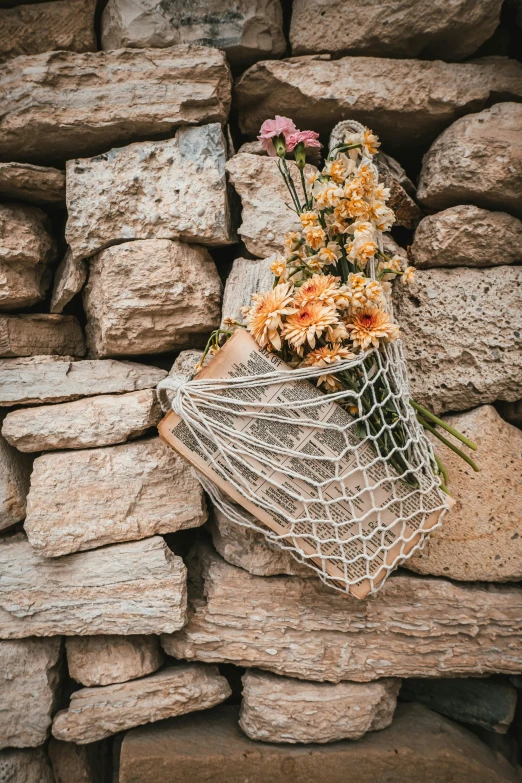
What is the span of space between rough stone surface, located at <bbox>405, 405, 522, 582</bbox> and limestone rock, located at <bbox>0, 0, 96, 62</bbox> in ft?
5.36

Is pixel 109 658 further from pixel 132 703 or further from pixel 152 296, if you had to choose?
pixel 152 296

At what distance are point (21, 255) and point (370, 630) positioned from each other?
1492mm

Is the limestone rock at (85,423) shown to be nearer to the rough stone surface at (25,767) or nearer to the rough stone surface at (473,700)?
the rough stone surface at (25,767)

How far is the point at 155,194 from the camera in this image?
4.78 feet

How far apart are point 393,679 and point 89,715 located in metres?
0.89

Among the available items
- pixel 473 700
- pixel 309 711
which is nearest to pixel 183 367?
pixel 309 711

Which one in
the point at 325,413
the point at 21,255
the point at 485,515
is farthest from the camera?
the point at 21,255

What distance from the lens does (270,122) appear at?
1211 mm

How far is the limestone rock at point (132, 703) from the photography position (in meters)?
1.43

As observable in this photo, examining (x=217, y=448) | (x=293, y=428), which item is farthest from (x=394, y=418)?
(x=217, y=448)

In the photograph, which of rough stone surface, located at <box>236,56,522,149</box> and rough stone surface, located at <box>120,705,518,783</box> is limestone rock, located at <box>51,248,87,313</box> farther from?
rough stone surface, located at <box>120,705,518,783</box>

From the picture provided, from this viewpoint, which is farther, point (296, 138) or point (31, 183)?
point (31, 183)

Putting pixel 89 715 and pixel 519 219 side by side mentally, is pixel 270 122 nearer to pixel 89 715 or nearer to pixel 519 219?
pixel 519 219

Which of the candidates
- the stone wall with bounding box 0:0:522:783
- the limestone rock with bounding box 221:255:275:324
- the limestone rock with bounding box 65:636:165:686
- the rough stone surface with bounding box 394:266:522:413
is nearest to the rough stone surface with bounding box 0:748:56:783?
the stone wall with bounding box 0:0:522:783
